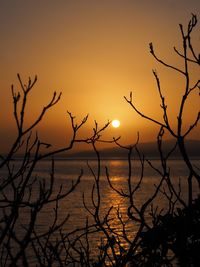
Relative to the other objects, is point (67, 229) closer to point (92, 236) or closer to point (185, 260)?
point (92, 236)

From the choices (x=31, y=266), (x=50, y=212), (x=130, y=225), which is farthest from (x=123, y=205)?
(x=31, y=266)

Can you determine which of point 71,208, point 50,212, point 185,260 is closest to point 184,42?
point 185,260

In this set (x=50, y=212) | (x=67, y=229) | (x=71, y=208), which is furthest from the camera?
(x=71, y=208)

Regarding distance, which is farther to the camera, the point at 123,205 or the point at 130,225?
the point at 123,205

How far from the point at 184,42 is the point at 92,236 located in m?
48.4

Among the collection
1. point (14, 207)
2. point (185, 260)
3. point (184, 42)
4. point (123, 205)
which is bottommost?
point (123, 205)

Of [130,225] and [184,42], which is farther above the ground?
[184,42]

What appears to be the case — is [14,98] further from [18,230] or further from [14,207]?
[18,230]

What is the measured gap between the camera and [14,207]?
2766 mm

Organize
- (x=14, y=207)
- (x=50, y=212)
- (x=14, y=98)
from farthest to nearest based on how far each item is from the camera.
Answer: (x=50, y=212), (x=14, y=98), (x=14, y=207)

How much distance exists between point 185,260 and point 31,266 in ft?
121

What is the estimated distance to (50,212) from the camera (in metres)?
71.9

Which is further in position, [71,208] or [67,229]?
[71,208]

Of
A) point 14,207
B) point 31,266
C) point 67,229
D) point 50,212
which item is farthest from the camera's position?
point 50,212
